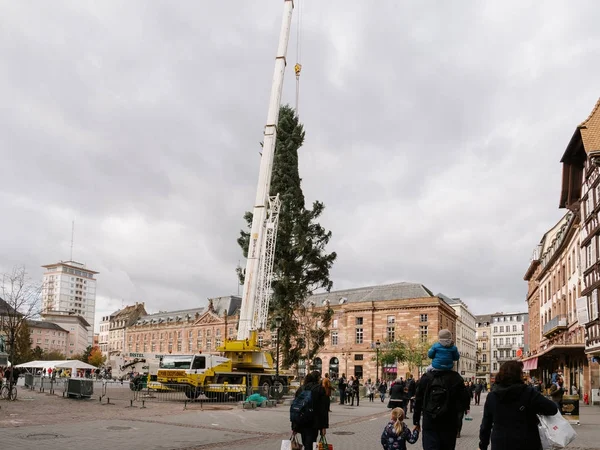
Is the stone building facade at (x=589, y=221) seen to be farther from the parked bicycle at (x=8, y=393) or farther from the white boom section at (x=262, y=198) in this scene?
the parked bicycle at (x=8, y=393)

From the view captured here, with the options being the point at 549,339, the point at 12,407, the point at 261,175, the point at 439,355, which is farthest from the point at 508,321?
the point at 439,355

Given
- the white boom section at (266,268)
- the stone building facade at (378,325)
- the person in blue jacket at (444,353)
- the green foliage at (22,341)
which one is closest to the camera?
the person in blue jacket at (444,353)

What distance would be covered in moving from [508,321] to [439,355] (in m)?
148

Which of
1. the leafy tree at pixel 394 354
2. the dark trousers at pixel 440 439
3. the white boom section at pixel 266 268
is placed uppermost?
the white boom section at pixel 266 268

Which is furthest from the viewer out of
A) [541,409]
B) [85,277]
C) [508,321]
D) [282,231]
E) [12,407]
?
[85,277]

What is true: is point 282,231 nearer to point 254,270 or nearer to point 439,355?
point 254,270

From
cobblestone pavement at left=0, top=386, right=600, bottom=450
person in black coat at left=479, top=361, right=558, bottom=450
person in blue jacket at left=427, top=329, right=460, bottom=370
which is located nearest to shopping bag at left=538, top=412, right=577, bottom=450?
person in black coat at left=479, top=361, right=558, bottom=450

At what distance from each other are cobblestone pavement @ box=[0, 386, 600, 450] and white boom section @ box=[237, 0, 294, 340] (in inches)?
246

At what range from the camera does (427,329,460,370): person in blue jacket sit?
649 cm

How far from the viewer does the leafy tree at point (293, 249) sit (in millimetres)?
39844

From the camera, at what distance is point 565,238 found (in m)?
41.6

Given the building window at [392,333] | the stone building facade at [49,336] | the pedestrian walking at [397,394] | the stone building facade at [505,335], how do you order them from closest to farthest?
the pedestrian walking at [397,394]
the building window at [392,333]
the stone building facade at [505,335]
the stone building facade at [49,336]

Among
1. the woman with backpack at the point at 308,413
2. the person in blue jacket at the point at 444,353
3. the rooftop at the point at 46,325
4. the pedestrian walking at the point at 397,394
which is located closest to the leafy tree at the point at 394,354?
the pedestrian walking at the point at 397,394

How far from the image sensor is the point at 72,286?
190750 millimetres
